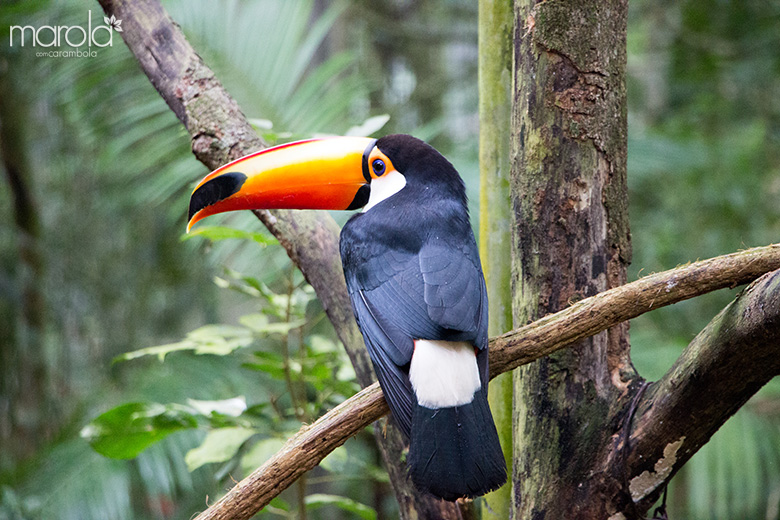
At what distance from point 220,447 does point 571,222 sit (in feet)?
2.94

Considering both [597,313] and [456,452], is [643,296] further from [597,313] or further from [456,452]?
[456,452]

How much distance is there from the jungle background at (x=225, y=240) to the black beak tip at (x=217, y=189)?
8 centimetres

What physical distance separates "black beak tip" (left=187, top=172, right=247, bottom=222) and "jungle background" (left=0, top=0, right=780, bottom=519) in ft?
0.26

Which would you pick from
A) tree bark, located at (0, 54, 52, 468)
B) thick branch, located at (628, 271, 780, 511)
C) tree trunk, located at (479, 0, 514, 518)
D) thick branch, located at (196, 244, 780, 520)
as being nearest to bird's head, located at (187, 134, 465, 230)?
tree trunk, located at (479, 0, 514, 518)

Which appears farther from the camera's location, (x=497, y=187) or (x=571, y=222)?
(x=497, y=187)

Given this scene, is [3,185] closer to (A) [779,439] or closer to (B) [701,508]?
(B) [701,508]

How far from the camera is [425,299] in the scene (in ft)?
4.00

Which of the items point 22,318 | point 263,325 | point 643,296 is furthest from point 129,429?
point 22,318

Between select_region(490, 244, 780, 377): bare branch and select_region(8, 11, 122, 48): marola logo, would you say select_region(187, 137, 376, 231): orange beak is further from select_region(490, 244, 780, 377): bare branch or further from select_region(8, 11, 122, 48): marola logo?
select_region(8, 11, 122, 48): marola logo

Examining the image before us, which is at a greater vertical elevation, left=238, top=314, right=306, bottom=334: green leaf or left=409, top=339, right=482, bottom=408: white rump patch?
left=409, top=339, right=482, bottom=408: white rump patch

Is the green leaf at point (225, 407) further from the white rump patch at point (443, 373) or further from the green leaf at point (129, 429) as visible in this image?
the white rump patch at point (443, 373)

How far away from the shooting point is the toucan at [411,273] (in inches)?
41.4

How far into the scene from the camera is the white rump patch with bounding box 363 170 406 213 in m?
1.52

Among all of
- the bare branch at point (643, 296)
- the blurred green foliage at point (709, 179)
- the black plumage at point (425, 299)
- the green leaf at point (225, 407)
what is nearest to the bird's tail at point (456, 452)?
the black plumage at point (425, 299)
